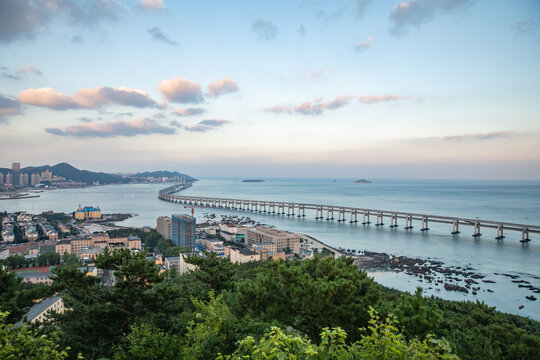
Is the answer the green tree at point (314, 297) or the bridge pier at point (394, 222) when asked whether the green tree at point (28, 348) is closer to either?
the green tree at point (314, 297)

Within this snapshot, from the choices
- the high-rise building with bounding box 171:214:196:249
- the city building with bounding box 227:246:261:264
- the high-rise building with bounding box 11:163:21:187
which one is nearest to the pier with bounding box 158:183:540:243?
the city building with bounding box 227:246:261:264

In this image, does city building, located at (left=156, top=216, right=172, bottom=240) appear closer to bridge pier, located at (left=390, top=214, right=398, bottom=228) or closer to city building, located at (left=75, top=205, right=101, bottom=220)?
city building, located at (left=75, top=205, right=101, bottom=220)

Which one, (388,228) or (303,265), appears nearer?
(303,265)

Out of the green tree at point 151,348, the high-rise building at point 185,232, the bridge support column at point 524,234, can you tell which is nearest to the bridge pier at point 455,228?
the bridge support column at point 524,234

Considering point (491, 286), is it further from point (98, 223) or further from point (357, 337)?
point (98, 223)

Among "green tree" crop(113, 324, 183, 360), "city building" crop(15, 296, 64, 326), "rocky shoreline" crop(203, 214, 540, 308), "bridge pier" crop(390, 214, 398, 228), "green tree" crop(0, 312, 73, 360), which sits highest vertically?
"green tree" crop(0, 312, 73, 360)

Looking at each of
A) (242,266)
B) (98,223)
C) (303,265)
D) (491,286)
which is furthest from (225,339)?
(98,223)

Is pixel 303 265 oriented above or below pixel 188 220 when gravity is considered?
above

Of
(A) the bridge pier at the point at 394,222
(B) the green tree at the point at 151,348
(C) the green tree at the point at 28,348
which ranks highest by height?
(C) the green tree at the point at 28,348
